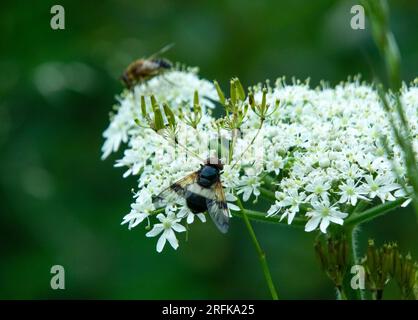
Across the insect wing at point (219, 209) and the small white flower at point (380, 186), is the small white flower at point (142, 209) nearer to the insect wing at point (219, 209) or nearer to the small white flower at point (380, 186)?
the insect wing at point (219, 209)

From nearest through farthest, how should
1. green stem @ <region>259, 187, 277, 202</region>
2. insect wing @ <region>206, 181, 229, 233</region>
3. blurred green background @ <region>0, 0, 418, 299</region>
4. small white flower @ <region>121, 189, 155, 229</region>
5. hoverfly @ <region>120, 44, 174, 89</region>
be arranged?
1. insect wing @ <region>206, 181, 229, 233</region>
2. small white flower @ <region>121, 189, 155, 229</region>
3. green stem @ <region>259, 187, 277, 202</region>
4. hoverfly @ <region>120, 44, 174, 89</region>
5. blurred green background @ <region>0, 0, 418, 299</region>

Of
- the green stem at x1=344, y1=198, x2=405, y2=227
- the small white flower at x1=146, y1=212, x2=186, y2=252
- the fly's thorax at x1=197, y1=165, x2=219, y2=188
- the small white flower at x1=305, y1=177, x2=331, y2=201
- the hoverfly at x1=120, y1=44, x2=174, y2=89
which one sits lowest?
the green stem at x1=344, y1=198, x2=405, y2=227

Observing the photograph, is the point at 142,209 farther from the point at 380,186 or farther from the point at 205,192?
the point at 380,186

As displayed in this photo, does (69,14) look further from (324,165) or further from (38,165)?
(324,165)

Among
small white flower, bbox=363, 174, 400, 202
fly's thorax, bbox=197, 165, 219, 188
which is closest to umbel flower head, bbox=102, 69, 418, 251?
small white flower, bbox=363, 174, 400, 202

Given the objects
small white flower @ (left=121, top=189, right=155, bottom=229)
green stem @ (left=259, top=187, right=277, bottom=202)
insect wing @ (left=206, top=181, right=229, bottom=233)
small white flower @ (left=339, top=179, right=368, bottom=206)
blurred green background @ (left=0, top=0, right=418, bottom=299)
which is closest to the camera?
insect wing @ (left=206, top=181, right=229, bottom=233)

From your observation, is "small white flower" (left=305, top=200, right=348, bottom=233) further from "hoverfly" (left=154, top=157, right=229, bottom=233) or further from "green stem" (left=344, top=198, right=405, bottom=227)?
"hoverfly" (left=154, top=157, right=229, bottom=233)

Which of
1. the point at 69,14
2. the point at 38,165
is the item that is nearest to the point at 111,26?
the point at 69,14
